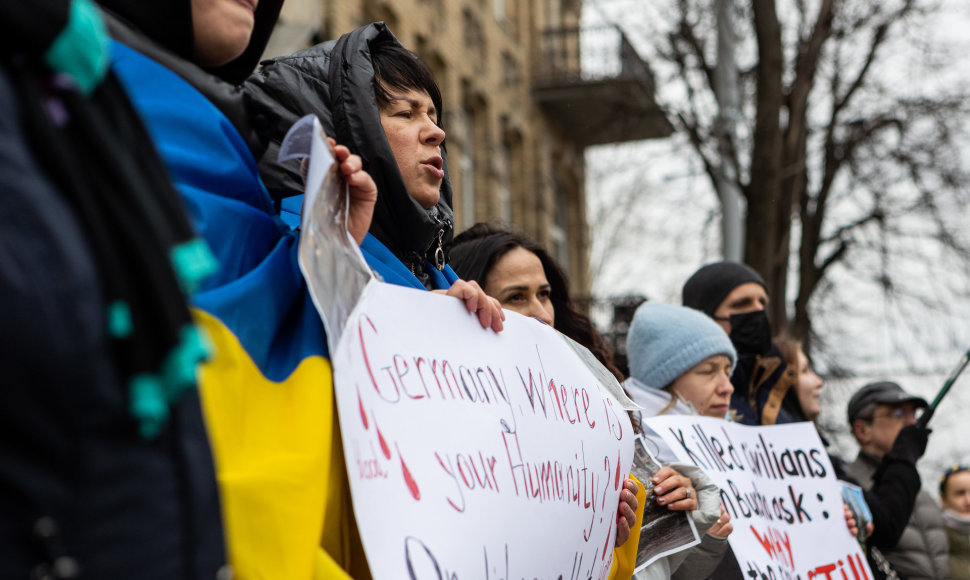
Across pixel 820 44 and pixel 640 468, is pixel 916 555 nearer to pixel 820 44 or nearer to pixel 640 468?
pixel 640 468

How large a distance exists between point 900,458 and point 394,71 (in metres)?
3.16

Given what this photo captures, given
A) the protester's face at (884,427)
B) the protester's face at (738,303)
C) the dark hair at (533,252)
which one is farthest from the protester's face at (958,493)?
the dark hair at (533,252)

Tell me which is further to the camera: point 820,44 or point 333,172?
point 820,44

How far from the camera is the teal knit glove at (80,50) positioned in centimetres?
111

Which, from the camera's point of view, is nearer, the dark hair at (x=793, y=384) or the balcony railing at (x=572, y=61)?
the dark hair at (x=793, y=384)

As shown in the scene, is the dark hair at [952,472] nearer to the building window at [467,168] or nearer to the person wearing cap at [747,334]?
the person wearing cap at [747,334]

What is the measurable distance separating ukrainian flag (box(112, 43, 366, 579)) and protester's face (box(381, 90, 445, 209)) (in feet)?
1.89

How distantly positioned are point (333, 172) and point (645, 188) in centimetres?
1314

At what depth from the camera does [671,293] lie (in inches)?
607

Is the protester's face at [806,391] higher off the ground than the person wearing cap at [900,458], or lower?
higher

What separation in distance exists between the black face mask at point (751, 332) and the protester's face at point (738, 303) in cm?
4

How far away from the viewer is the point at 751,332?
4.36m

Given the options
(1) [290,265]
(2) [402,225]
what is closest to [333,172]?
(1) [290,265]

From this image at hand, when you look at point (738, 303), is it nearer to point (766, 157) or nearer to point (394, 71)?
point (394, 71)
